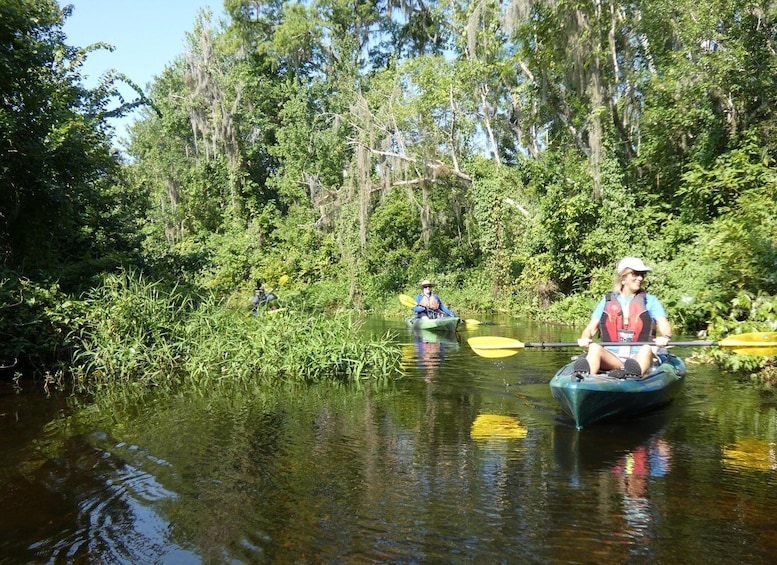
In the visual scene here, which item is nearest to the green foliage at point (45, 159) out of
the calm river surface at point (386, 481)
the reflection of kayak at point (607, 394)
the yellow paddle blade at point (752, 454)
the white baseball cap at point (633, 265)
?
the calm river surface at point (386, 481)

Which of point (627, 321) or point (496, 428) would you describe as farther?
point (627, 321)

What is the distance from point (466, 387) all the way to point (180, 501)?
4.76 meters

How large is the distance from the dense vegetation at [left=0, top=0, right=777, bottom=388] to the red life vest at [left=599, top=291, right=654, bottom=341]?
2.85m

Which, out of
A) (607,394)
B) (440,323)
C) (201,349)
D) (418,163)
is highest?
(418,163)

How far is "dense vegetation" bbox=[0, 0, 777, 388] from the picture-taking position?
9.89 m

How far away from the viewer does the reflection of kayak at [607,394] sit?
5941 mm

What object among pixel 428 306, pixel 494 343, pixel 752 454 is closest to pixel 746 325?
pixel 494 343

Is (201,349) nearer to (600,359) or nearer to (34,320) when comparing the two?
(34,320)

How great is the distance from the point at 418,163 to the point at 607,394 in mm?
18748

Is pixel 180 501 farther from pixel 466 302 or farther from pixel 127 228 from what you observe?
pixel 466 302

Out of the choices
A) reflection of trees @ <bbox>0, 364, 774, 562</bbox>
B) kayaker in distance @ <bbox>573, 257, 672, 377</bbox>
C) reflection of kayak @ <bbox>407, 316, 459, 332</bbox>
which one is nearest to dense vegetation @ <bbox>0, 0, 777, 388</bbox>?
kayaker in distance @ <bbox>573, 257, 672, 377</bbox>

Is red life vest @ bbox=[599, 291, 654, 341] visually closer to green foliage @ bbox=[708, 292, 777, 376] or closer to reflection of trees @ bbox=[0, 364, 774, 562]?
reflection of trees @ bbox=[0, 364, 774, 562]

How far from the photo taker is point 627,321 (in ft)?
22.5

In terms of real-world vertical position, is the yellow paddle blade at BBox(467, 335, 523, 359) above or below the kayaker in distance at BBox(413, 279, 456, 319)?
below
